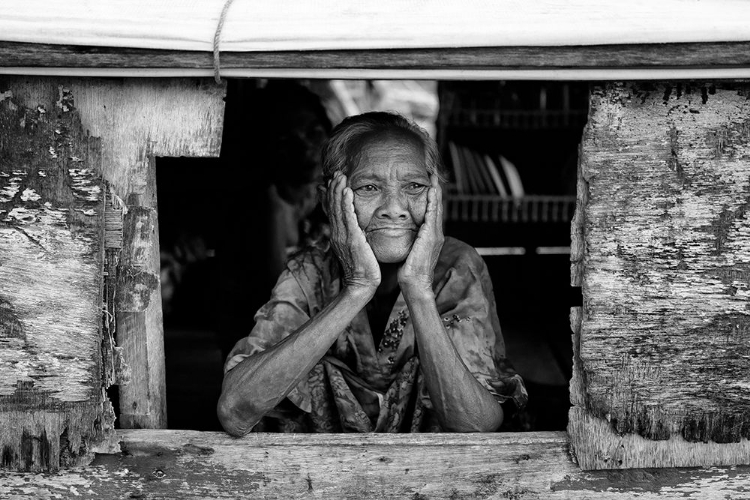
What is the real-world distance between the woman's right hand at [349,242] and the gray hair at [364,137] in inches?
6.4

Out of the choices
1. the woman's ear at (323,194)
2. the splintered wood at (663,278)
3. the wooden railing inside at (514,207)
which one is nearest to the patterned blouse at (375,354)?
the woman's ear at (323,194)

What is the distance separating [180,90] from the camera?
2520 millimetres

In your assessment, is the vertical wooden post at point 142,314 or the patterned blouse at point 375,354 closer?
the vertical wooden post at point 142,314

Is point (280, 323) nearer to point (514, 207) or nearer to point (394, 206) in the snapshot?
point (394, 206)

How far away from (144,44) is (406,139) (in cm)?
98

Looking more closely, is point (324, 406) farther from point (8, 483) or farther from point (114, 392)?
point (114, 392)

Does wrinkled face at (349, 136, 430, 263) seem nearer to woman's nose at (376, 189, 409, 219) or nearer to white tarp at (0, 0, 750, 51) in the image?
woman's nose at (376, 189, 409, 219)

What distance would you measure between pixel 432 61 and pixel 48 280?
120 cm

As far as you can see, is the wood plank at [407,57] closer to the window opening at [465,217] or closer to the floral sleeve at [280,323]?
the floral sleeve at [280,323]

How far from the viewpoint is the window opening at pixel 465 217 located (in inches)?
196

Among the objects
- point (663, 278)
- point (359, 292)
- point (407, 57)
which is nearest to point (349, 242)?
point (359, 292)

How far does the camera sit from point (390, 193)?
2.89 m

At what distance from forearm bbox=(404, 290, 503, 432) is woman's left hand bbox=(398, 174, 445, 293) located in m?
0.03

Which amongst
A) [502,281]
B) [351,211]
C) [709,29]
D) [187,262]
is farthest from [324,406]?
[502,281]
